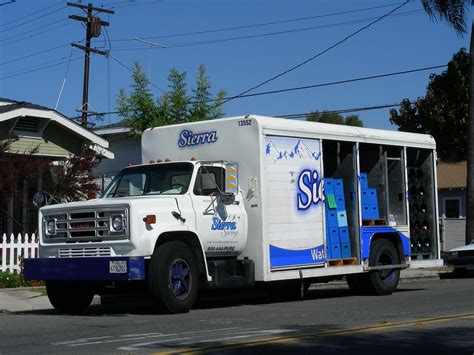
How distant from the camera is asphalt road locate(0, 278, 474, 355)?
28.2 ft

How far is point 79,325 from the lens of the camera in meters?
11.1

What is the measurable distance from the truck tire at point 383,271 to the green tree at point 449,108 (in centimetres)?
2084

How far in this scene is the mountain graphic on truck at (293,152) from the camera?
13.6m

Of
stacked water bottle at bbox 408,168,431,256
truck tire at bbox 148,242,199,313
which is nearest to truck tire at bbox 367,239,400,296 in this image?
stacked water bottle at bbox 408,168,431,256

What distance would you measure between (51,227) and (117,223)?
1.48m

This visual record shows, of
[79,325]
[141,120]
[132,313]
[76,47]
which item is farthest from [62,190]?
[76,47]

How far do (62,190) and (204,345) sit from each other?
42.7 feet

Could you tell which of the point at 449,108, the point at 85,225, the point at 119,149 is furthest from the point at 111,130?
the point at 85,225

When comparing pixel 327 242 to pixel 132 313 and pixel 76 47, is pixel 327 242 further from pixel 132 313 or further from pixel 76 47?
pixel 76 47

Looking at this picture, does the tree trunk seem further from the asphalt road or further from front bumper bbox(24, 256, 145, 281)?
front bumper bbox(24, 256, 145, 281)

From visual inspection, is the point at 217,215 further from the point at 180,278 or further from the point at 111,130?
the point at 111,130

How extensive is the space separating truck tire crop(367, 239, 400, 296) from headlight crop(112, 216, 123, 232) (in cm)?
571

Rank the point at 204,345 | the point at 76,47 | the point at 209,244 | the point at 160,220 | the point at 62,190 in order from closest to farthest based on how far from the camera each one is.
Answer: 1. the point at 204,345
2. the point at 160,220
3. the point at 209,244
4. the point at 62,190
5. the point at 76,47

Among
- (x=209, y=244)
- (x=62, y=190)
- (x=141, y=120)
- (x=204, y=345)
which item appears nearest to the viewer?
(x=204, y=345)
